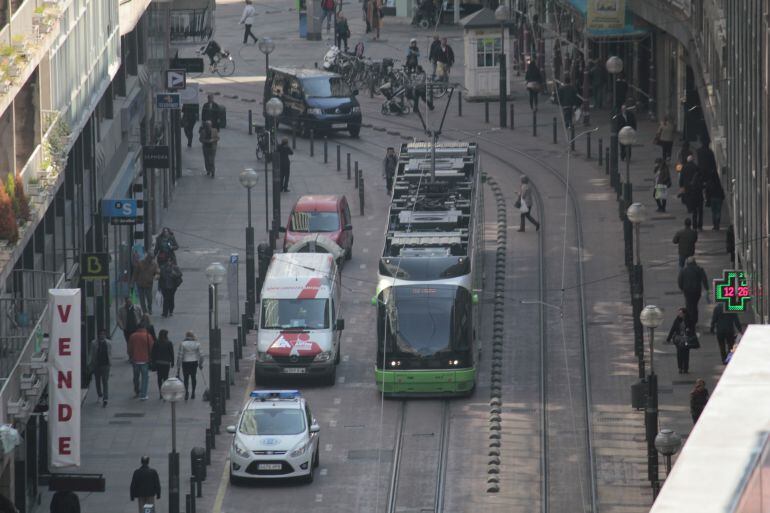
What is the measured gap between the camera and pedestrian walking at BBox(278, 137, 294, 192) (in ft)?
168

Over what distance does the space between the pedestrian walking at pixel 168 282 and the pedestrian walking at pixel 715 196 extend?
13759 mm

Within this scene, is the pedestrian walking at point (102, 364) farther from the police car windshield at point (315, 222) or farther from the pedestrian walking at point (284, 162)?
the pedestrian walking at point (284, 162)

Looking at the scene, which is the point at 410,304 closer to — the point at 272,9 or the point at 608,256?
the point at 608,256

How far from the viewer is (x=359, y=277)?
43.6m

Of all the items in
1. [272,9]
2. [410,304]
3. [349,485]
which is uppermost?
[272,9]

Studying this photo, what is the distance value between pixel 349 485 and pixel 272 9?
199 feet

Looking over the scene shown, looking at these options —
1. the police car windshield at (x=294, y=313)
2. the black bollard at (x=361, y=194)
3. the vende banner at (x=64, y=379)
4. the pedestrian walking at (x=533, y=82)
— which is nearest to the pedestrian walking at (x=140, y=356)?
the police car windshield at (x=294, y=313)

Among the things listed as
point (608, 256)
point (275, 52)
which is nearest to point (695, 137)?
point (608, 256)

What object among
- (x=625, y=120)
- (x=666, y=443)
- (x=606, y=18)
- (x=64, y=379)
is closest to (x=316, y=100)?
(x=606, y=18)

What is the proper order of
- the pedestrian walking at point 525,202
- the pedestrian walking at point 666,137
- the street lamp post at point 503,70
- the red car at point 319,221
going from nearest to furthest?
the red car at point 319,221 < the pedestrian walking at point 525,202 < the pedestrian walking at point 666,137 < the street lamp post at point 503,70

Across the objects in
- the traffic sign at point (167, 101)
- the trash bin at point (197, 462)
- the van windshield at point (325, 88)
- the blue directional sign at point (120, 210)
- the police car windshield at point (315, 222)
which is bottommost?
the trash bin at point (197, 462)

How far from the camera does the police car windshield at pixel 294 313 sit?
118 feet

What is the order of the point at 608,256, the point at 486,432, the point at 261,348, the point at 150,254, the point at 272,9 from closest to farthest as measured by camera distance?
the point at 486,432, the point at 261,348, the point at 150,254, the point at 608,256, the point at 272,9

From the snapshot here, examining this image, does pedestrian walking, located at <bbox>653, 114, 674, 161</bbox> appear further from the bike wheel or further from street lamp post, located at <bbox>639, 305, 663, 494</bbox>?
the bike wheel
